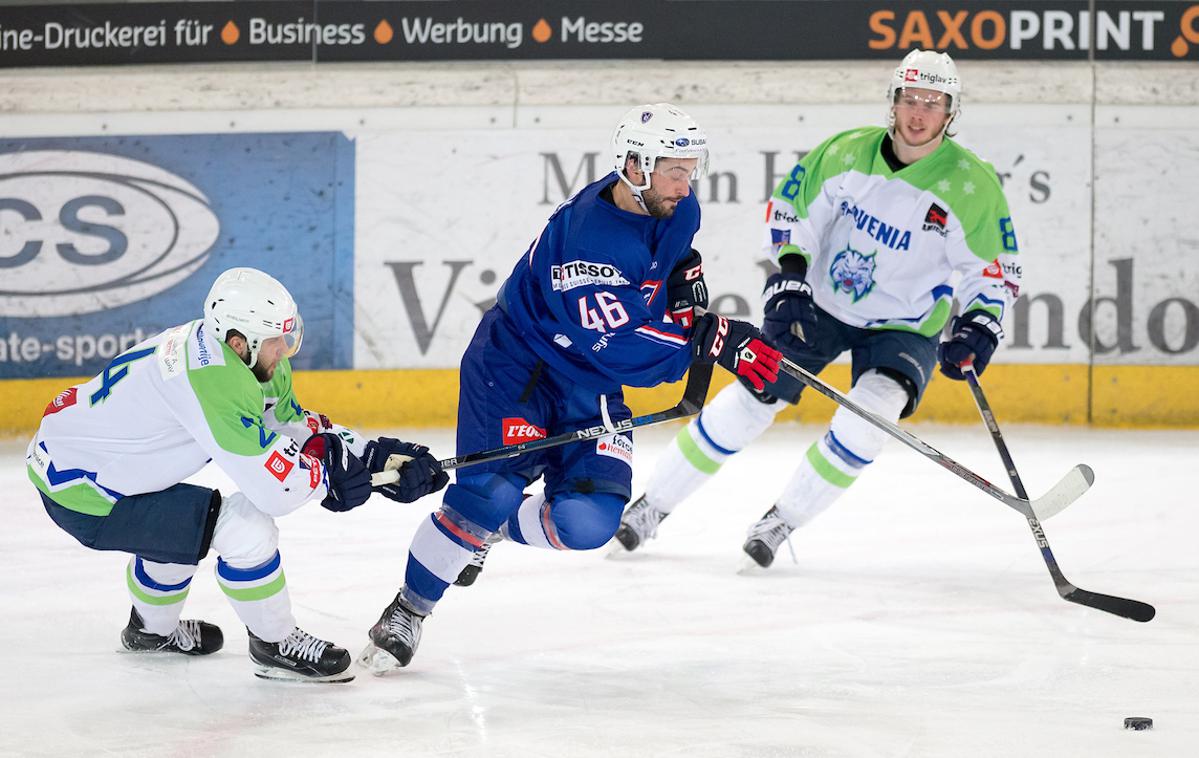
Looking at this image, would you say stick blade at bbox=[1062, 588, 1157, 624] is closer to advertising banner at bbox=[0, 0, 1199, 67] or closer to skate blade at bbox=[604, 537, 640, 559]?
skate blade at bbox=[604, 537, 640, 559]

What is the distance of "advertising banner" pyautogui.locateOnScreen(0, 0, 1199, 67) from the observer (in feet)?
20.4

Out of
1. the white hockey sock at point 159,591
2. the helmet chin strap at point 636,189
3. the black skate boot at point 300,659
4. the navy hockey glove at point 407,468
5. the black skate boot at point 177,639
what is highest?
the helmet chin strap at point 636,189

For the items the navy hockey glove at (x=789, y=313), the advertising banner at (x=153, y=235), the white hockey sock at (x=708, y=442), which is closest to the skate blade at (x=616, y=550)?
the white hockey sock at (x=708, y=442)

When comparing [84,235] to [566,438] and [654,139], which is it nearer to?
[566,438]

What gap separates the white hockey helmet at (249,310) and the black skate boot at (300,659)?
54 centimetres

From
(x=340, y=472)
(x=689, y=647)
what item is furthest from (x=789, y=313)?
(x=340, y=472)

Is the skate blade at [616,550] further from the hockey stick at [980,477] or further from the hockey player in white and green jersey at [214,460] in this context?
the hockey player in white and green jersey at [214,460]

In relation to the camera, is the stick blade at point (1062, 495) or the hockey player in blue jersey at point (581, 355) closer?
the hockey player in blue jersey at point (581, 355)

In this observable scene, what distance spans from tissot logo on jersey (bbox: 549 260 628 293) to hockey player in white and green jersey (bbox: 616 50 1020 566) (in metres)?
0.97

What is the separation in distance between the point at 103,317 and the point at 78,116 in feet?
2.63

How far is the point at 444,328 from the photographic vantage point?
622 cm

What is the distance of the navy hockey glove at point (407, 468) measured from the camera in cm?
297

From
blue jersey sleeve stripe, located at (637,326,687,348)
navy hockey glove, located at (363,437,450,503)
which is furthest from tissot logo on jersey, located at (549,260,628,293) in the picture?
navy hockey glove, located at (363,437,450,503)

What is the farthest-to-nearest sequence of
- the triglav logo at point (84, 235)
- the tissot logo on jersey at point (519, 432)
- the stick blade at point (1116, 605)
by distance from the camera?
the triglav logo at point (84, 235) < the stick blade at point (1116, 605) < the tissot logo on jersey at point (519, 432)
